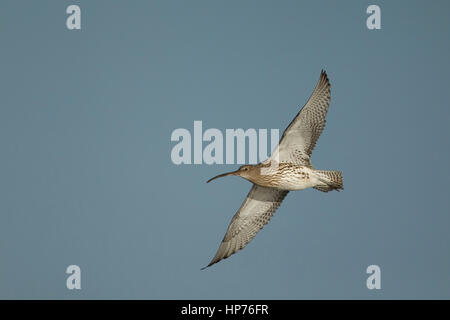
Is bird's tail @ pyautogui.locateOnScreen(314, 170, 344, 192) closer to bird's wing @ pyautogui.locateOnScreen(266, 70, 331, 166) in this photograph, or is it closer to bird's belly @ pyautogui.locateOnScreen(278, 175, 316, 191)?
bird's belly @ pyautogui.locateOnScreen(278, 175, 316, 191)

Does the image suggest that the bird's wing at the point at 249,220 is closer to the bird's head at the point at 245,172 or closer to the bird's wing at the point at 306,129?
the bird's head at the point at 245,172

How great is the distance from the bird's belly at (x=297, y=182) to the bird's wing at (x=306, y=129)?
15.4 inches

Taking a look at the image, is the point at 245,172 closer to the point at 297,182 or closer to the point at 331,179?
the point at 297,182

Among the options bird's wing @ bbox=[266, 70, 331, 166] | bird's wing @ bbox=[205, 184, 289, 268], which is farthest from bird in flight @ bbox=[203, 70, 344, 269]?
bird's wing @ bbox=[205, 184, 289, 268]

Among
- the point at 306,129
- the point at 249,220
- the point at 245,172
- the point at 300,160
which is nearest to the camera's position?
the point at 306,129

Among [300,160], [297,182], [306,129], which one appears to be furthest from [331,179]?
[306,129]

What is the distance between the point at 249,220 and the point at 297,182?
6.25ft

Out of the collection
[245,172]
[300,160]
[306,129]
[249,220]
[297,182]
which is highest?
[306,129]

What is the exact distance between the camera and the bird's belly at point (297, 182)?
14.2 metres

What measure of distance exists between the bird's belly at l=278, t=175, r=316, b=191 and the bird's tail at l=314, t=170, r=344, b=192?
0.70 feet

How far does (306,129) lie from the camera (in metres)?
14.1

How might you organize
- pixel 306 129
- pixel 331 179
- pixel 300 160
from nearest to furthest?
pixel 331 179 → pixel 306 129 → pixel 300 160

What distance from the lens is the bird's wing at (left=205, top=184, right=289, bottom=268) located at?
15.4m
